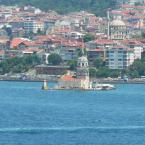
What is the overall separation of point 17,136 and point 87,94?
50.9 feet

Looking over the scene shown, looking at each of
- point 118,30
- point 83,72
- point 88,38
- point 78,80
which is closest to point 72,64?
point 83,72

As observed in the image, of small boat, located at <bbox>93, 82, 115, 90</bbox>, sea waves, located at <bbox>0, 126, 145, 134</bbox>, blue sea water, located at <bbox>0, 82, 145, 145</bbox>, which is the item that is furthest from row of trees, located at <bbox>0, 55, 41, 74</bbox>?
sea waves, located at <bbox>0, 126, 145, 134</bbox>

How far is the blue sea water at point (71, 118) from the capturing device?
1220 inches

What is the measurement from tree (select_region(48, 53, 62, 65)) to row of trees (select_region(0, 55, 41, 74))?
1.30 ft

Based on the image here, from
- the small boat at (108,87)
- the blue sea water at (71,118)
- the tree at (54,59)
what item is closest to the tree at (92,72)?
the tree at (54,59)

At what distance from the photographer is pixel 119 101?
4219 centimetres

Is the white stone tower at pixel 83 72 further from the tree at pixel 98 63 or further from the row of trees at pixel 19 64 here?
the row of trees at pixel 19 64

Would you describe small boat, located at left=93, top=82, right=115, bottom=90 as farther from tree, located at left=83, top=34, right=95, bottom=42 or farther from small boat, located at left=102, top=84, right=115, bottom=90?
tree, located at left=83, top=34, right=95, bottom=42

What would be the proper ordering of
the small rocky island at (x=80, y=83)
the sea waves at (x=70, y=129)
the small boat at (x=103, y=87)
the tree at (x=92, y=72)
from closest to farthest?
1. the sea waves at (x=70, y=129)
2. the small boat at (x=103, y=87)
3. the small rocky island at (x=80, y=83)
4. the tree at (x=92, y=72)

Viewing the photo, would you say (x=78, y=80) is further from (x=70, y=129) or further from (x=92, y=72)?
(x=70, y=129)

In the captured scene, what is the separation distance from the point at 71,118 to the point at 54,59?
23.7 metres

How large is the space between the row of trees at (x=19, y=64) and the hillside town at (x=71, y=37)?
0.17m

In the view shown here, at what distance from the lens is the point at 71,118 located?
3528cm

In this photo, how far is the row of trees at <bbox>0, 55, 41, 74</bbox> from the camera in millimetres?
57281
